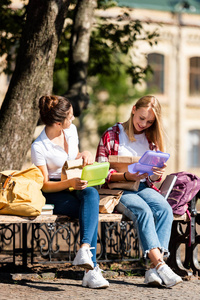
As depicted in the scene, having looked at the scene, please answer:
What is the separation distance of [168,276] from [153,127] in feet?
5.29

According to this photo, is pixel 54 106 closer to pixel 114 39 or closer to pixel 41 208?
pixel 41 208

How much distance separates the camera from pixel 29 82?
6.62 metres

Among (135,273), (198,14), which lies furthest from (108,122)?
(135,273)

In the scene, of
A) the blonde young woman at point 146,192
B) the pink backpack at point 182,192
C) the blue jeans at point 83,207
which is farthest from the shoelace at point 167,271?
the pink backpack at point 182,192

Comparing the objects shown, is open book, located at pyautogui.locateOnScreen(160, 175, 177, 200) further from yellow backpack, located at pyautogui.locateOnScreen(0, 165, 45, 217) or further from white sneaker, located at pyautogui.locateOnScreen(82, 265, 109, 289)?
yellow backpack, located at pyautogui.locateOnScreen(0, 165, 45, 217)

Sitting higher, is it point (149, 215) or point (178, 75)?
point (178, 75)

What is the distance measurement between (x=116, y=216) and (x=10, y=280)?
1.22 meters

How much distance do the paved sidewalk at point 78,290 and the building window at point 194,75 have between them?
23.4m

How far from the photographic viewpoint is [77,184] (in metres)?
5.04

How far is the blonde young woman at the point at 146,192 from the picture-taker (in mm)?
5000

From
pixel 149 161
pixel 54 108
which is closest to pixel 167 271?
pixel 149 161

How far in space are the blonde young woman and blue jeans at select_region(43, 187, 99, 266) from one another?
1.40 feet

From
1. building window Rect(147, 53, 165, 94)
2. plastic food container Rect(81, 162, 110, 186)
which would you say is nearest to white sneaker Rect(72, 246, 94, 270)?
plastic food container Rect(81, 162, 110, 186)

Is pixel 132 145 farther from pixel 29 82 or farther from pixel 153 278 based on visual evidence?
pixel 29 82
